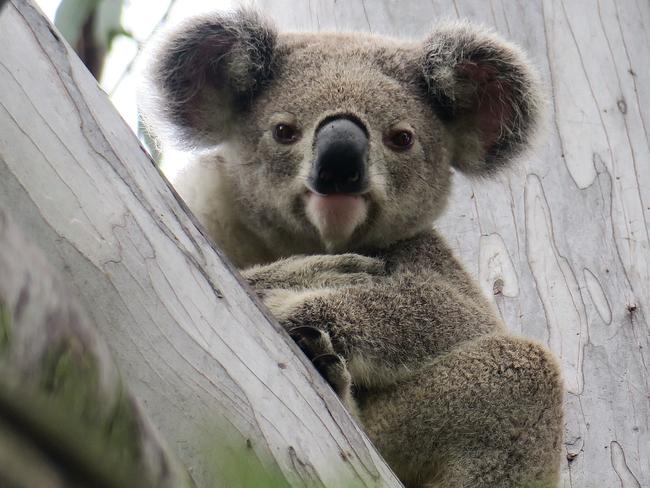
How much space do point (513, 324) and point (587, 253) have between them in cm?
41

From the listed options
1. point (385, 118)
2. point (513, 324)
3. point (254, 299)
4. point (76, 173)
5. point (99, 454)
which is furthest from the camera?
point (513, 324)

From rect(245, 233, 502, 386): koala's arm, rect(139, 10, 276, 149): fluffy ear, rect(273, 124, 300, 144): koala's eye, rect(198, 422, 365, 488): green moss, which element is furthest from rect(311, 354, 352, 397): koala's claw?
rect(139, 10, 276, 149): fluffy ear

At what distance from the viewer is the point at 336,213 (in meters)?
2.73

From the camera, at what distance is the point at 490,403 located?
2.52m

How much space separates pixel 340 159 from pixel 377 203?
0.28 meters

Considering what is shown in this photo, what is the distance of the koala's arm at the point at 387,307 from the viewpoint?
2.46m

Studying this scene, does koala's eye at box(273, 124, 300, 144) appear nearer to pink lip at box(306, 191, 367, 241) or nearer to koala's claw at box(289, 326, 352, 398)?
pink lip at box(306, 191, 367, 241)

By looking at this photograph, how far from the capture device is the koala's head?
2844mm

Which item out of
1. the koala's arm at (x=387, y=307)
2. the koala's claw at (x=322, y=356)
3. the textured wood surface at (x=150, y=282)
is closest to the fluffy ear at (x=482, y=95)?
the koala's arm at (x=387, y=307)

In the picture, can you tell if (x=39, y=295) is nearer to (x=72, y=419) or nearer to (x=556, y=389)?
(x=72, y=419)

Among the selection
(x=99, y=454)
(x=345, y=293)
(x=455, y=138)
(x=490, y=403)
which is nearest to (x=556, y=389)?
(x=490, y=403)

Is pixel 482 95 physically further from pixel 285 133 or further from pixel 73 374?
pixel 73 374

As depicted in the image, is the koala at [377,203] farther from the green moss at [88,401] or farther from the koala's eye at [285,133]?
the green moss at [88,401]

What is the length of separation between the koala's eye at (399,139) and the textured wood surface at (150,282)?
4.53 ft
